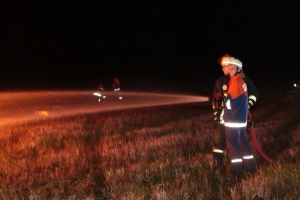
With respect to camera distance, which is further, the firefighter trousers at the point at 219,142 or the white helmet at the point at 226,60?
the firefighter trousers at the point at 219,142

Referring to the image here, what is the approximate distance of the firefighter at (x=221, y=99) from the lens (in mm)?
6270

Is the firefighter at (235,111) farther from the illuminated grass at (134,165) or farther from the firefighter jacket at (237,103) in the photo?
the illuminated grass at (134,165)

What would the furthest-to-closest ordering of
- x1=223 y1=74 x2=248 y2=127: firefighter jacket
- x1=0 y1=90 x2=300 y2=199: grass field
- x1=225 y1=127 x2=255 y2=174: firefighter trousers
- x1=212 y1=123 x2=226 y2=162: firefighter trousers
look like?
x1=212 y1=123 x2=226 y2=162: firefighter trousers, x1=225 y1=127 x2=255 y2=174: firefighter trousers, x1=223 y1=74 x2=248 y2=127: firefighter jacket, x1=0 y1=90 x2=300 y2=199: grass field

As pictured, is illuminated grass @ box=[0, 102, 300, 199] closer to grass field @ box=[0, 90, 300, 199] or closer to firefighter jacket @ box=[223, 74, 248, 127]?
grass field @ box=[0, 90, 300, 199]

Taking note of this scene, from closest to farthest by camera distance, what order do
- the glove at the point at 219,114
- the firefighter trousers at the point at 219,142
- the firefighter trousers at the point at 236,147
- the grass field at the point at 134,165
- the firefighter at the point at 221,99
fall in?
the grass field at the point at 134,165 → the firefighter trousers at the point at 236,147 → the firefighter at the point at 221,99 → the glove at the point at 219,114 → the firefighter trousers at the point at 219,142

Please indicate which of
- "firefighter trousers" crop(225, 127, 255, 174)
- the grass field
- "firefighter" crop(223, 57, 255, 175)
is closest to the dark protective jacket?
"firefighter" crop(223, 57, 255, 175)

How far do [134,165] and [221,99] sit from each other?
185 cm

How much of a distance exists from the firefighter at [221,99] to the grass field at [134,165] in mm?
294

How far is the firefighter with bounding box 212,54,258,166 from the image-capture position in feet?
20.6

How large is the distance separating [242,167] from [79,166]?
9.19 feet

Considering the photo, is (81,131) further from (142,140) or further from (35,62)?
(35,62)

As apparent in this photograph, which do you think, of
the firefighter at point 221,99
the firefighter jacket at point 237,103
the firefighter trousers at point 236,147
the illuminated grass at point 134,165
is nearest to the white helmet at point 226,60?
the firefighter at point 221,99

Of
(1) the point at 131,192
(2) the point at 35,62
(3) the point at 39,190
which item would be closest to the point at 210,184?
(1) the point at 131,192

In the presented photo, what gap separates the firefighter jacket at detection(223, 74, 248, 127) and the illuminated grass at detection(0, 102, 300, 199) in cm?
84
